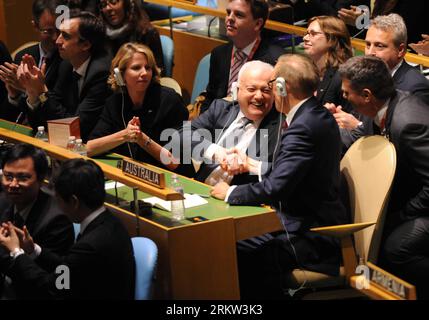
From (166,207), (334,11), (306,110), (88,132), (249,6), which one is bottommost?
(166,207)

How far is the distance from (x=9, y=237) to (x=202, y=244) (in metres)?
0.83

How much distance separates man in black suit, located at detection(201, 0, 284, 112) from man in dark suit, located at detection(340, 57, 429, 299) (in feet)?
4.81

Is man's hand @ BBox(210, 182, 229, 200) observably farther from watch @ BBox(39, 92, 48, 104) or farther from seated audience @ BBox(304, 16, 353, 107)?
watch @ BBox(39, 92, 48, 104)

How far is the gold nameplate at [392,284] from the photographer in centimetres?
336

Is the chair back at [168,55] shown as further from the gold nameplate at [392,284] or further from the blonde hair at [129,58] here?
the gold nameplate at [392,284]

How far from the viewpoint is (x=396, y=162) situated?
13.8 ft

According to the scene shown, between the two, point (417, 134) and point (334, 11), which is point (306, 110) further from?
point (334, 11)

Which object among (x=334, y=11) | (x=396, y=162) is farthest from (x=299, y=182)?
(x=334, y=11)

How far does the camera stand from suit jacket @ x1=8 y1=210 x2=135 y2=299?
3643 mm

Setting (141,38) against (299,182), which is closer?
(299,182)

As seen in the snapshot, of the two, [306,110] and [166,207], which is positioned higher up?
[306,110]

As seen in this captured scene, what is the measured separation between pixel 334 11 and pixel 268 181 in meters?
3.08

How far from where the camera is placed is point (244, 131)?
186 inches

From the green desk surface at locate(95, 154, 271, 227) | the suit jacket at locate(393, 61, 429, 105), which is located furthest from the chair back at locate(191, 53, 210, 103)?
the green desk surface at locate(95, 154, 271, 227)
